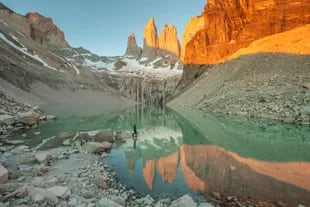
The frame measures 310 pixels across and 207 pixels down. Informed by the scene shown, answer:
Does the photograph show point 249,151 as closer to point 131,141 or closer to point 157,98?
point 131,141

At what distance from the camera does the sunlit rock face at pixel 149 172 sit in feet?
38.9

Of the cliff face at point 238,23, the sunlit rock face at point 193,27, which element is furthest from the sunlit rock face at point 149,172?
the sunlit rock face at point 193,27

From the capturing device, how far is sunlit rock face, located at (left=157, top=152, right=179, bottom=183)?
42.0ft

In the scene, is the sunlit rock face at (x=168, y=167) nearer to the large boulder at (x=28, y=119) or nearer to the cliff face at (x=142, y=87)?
the large boulder at (x=28, y=119)

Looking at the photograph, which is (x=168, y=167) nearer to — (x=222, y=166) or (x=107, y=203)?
(x=222, y=166)

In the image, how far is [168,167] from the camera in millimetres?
14680

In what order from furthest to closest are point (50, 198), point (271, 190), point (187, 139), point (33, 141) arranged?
point (187, 139) < point (33, 141) < point (271, 190) < point (50, 198)

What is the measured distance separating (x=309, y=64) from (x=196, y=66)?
54.4 metres

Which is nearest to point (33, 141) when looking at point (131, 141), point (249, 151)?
point (131, 141)

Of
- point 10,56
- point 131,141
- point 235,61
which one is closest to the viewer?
point 131,141

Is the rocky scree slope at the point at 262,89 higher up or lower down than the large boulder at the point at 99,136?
higher up

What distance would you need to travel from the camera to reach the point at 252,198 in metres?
9.96

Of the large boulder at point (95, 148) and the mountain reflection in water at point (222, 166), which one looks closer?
the mountain reflection in water at point (222, 166)

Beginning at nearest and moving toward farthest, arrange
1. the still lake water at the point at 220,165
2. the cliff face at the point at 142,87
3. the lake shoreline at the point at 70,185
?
the lake shoreline at the point at 70,185
the still lake water at the point at 220,165
the cliff face at the point at 142,87
